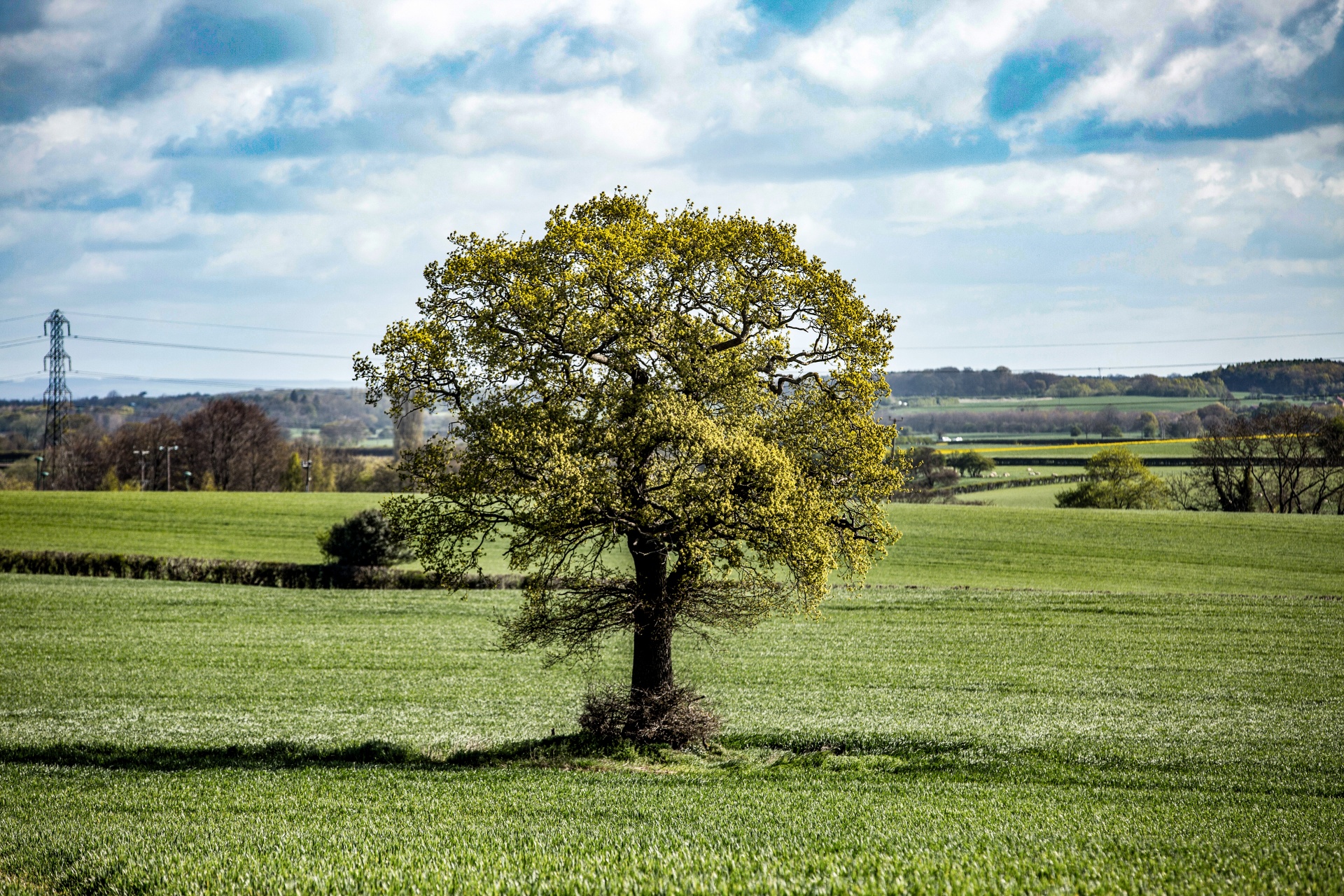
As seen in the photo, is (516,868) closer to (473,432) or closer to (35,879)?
(35,879)

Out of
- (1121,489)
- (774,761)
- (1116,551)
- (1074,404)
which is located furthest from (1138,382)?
(774,761)

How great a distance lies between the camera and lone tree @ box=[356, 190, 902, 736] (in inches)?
553

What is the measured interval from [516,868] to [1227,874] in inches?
242

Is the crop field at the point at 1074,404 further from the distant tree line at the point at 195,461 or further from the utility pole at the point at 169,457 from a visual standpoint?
the utility pole at the point at 169,457

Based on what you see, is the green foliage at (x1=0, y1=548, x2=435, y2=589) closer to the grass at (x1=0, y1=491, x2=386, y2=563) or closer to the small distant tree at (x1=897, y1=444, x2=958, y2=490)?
the grass at (x1=0, y1=491, x2=386, y2=563)

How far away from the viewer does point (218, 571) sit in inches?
1738

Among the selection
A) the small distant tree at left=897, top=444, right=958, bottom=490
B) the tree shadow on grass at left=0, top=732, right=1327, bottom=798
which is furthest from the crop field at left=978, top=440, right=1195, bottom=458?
the tree shadow on grass at left=0, top=732, right=1327, bottom=798

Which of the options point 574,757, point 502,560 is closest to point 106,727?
point 574,757

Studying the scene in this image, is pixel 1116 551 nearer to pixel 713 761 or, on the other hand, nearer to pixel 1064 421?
pixel 713 761

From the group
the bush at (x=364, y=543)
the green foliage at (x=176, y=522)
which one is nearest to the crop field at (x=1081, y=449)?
the green foliage at (x=176, y=522)

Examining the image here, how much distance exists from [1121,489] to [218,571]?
66428mm

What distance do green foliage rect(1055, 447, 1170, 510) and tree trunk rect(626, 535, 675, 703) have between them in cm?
6501

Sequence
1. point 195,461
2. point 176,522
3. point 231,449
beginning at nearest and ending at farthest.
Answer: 1. point 176,522
2. point 195,461
3. point 231,449

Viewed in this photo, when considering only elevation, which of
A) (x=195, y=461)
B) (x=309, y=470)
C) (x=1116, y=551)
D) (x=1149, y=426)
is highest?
(x=1149, y=426)
